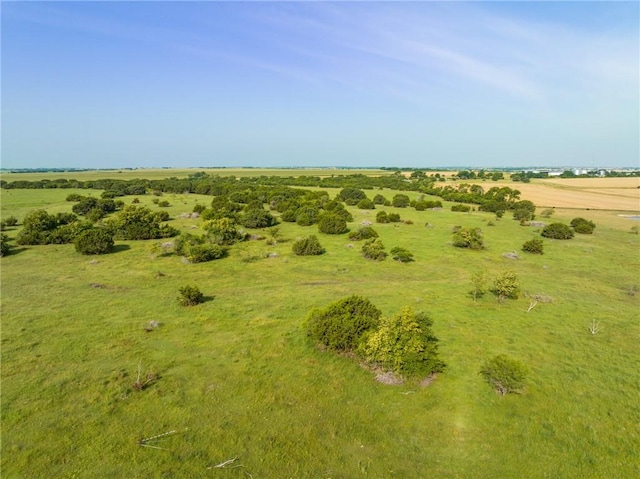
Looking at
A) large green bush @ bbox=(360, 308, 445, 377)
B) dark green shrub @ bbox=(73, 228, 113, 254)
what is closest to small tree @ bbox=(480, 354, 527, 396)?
large green bush @ bbox=(360, 308, 445, 377)

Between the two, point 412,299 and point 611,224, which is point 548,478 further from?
point 611,224

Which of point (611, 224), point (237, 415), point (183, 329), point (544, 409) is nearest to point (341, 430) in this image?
point (237, 415)

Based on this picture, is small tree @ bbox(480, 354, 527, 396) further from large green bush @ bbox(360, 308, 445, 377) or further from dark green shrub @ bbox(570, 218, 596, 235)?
dark green shrub @ bbox(570, 218, 596, 235)

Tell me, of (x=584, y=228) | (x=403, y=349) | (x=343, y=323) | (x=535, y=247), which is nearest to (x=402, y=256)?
(x=535, y=247)

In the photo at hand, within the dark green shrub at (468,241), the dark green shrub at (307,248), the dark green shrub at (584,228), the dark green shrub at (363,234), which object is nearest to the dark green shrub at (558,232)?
the dark green shrub at (584,228)

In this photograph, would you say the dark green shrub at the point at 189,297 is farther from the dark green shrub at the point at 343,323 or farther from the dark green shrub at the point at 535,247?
the dark green shrub at the point at 535,247

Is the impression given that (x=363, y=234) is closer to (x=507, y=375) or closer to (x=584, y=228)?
(x=507, y=375)
